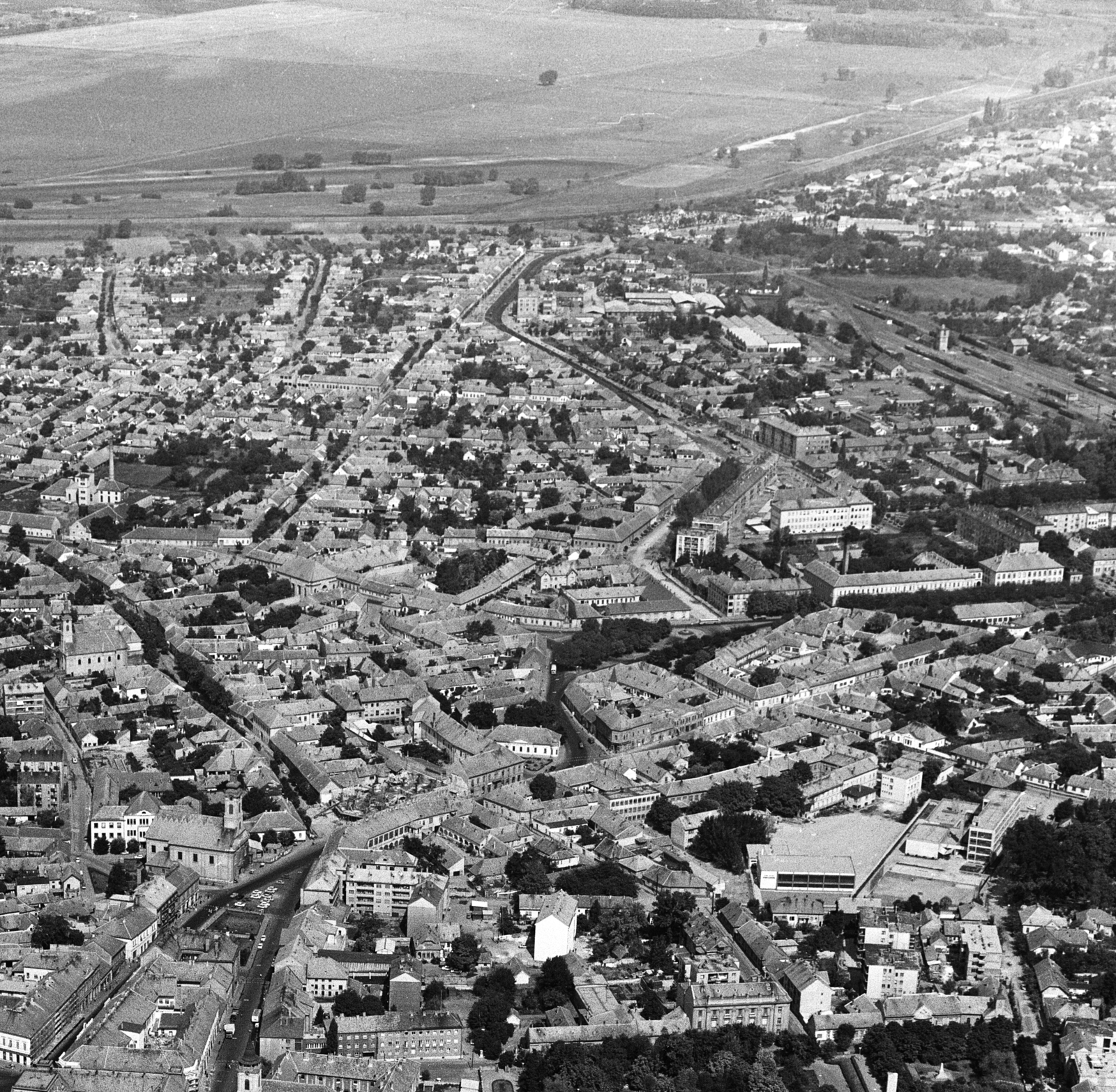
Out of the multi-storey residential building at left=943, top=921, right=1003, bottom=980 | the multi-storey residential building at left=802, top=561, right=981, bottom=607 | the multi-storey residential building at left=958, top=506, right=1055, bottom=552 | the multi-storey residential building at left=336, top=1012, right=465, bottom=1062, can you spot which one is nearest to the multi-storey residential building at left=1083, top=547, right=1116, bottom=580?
the multi-storey residential building at left=958, top=506, right=1055, bottom=552

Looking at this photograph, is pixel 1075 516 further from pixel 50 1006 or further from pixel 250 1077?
pixel 50 1006

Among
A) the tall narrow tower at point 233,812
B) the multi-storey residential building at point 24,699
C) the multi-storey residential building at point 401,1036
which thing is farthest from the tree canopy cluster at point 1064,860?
the multi-storey residential building at point 24,699

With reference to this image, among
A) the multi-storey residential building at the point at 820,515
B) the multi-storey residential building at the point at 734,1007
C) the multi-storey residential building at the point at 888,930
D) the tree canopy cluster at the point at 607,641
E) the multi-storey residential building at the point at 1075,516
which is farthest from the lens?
the multi-storey residential building at the point at 1075,516

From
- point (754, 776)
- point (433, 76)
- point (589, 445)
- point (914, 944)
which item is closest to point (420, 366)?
point (589, 445)

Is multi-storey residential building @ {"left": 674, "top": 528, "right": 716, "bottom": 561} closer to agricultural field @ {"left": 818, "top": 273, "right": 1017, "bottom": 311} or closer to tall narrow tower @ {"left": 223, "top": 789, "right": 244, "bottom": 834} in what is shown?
tall narrow tower @ {"left": 223, "top": 789, "right": 244, "bottom": 834}

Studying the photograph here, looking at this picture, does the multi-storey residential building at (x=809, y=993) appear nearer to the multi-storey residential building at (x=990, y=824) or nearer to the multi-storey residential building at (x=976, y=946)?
the multi-storey residential building at (x=976, y=946)
